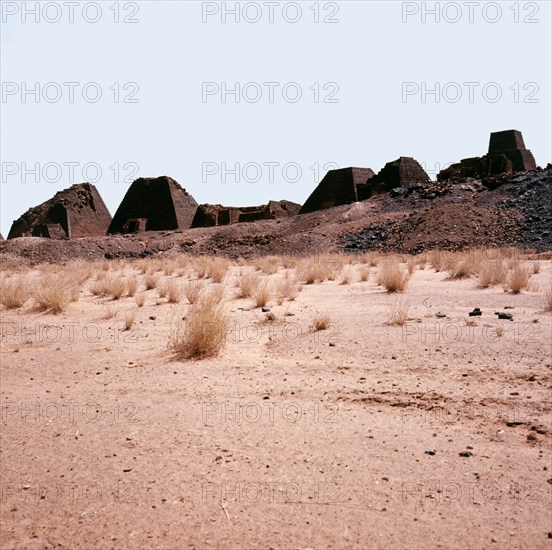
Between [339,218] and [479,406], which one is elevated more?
[339,218]

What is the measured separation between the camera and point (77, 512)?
344 centimetres

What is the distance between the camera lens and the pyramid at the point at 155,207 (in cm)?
4838

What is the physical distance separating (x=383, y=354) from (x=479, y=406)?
66.1 inches

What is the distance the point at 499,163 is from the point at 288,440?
4208 centimetres

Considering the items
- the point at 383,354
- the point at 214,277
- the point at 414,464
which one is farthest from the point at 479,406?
the point at 214,277

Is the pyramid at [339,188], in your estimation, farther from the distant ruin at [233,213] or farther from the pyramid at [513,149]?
the pyramid at [513,149]

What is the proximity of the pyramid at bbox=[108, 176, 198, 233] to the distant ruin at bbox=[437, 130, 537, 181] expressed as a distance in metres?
21.3

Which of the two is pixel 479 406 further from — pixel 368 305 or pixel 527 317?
pixel 368 305

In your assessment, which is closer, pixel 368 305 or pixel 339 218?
pixel 368 305

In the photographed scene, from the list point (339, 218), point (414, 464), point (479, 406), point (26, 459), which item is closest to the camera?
point (414, 464)

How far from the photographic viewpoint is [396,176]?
44.1m

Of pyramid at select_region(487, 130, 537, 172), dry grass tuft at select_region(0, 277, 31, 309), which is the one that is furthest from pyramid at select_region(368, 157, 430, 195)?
dry grass tuft at select_region(0, 277, 31, 309)

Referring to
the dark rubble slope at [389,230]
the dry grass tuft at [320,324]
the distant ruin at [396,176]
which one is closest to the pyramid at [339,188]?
the distant ruin at [396,176]

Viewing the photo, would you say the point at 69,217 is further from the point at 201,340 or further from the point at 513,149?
the point at 201,340
